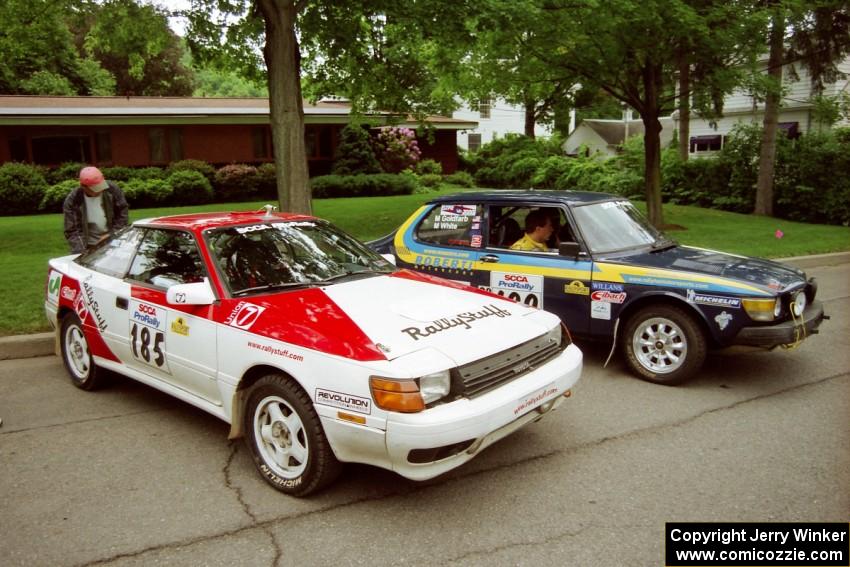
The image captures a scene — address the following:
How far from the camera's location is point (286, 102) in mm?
9125

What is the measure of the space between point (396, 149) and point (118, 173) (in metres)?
11.0

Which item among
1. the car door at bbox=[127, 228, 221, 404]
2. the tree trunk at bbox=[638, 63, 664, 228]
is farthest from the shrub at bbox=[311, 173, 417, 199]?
the car door at bbox=[127, 228, 221, 404]

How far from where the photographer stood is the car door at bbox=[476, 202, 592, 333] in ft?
18.3

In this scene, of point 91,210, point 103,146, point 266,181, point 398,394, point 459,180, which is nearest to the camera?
point 398,394

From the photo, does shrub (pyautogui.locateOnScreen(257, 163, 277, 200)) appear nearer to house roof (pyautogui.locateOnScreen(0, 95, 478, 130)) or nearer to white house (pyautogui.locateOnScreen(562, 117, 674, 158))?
house roof (pyautogui.locateOnScreen(0, 95, 478, 130))

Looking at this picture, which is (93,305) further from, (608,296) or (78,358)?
(608,296)

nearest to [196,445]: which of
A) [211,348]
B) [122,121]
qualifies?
[211,348]

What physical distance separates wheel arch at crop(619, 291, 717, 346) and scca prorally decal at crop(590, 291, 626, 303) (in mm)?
82

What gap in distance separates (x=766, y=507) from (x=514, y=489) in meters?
1.31

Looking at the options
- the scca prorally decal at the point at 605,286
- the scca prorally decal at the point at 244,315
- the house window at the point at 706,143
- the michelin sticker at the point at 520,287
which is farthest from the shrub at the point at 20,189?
the house window at the point at 706,143

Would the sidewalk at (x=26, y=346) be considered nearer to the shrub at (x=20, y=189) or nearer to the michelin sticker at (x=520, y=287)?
the michelin sticker at (x=520, y=287)

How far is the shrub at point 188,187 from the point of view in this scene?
2019 cm

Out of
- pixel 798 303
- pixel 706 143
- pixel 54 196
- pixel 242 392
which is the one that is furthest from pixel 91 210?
pixel 706 143

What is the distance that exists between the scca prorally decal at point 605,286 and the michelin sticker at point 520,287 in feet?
1.61
